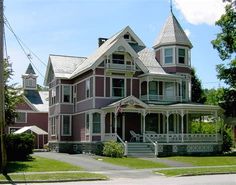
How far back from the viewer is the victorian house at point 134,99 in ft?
132

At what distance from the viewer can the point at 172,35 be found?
45312 mm

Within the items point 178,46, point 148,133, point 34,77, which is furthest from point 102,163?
point 34,77

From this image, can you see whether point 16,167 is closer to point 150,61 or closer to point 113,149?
point 113,149

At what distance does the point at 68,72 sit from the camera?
160 ft

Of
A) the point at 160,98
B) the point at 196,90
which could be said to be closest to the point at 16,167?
the point at 160,98

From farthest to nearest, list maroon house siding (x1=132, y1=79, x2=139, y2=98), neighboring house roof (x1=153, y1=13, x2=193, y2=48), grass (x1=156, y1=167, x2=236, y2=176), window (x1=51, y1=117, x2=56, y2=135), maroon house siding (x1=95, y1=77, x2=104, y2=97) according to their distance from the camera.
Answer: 1. window (x1=51, y1=117, x2=56, y2=135)
2. neighboring house roof (x1=153, y1=13, x2=193, y2=48)
3. maroon house siding (x1=132, y1=79, x2=139, y2=98)
4. maroon house siding (x1=95, y1=77, x2=104, y2=97)
5. grass (x1=156, y1=167, x2=236, y2=176)

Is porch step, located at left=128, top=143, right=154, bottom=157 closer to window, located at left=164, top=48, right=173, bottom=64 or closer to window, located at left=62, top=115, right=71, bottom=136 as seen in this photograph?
window, located at left=164, top=48, right=173, bottom=64

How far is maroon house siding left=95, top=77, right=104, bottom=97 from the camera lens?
41.4 m

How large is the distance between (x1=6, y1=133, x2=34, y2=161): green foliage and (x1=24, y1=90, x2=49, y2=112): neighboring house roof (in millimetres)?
31926

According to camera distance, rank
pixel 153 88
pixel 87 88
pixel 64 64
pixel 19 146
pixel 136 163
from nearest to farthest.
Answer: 1. pixel 136 163
2. pixel 19 146
3. pixel 87 88
4. pixel 153 88
5. pixel 64 64

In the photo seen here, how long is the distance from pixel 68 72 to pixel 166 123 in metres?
11.7

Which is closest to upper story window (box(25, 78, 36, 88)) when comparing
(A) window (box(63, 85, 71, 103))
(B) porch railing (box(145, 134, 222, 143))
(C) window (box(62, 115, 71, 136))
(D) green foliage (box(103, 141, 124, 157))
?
(A) window (box(63, 85, 71, 103))

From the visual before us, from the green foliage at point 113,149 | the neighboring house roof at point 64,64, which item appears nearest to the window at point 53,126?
the neighboring house roof at point 64,64

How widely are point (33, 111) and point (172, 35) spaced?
84.0 feet
